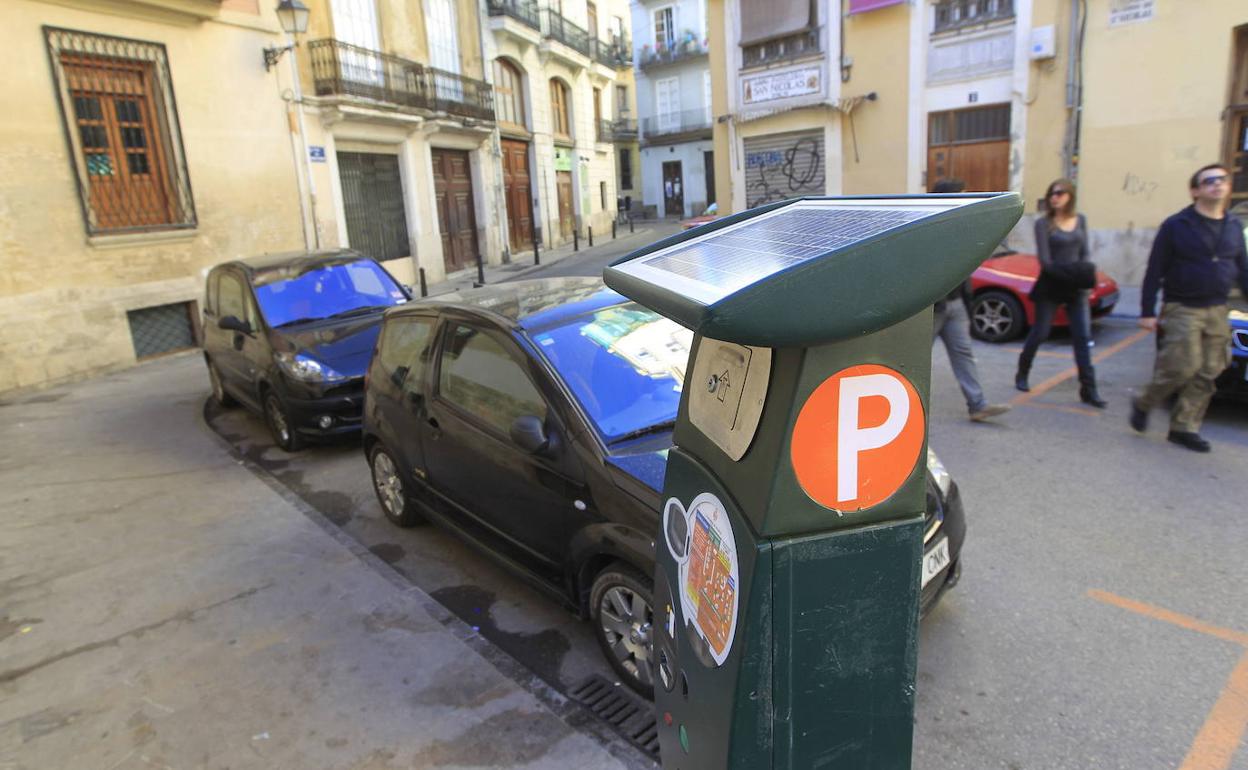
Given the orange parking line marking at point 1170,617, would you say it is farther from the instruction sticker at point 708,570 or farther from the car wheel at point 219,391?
the car wheel at point 219,391

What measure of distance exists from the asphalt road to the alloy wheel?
27 cm

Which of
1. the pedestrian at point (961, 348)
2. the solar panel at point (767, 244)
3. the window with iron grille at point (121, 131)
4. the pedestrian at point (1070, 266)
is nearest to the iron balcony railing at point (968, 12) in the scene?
the pedestrian at point (1070, 266)

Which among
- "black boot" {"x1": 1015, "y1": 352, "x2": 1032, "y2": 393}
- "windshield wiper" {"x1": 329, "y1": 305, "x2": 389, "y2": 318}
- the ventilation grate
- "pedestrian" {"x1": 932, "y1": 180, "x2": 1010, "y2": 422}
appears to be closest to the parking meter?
"pedestrian" {"x1": 932, "y1": 180, "x2": 1010, "y2": 422}

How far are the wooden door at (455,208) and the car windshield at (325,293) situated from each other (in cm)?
1169

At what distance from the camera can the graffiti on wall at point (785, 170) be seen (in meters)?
16.7

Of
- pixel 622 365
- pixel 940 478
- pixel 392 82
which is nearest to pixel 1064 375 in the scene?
pixel 940 478

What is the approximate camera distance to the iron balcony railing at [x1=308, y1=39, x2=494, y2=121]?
14.4 meters

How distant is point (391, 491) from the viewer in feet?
15.8

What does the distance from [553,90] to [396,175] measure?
36.9ft

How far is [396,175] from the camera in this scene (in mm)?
17391

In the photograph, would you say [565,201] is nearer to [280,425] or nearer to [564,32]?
[564,32]

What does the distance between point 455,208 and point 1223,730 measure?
1937 centimetres

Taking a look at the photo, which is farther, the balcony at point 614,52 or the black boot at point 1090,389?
the balcony at point 614,52

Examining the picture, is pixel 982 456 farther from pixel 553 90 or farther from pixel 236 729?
pixel 553 90
